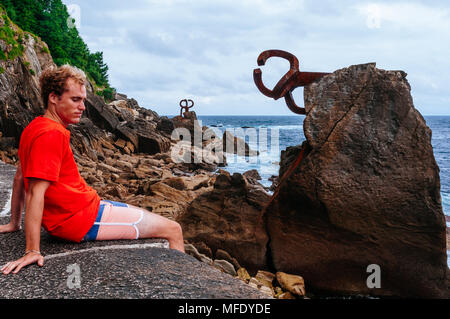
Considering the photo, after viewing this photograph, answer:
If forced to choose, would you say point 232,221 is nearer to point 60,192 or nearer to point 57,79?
point 60,192

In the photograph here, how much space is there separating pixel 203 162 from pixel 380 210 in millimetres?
10841

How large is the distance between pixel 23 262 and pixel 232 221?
8.70 feet

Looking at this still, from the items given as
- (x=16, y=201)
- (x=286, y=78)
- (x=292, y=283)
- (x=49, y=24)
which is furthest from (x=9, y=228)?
(x=49, y=24)

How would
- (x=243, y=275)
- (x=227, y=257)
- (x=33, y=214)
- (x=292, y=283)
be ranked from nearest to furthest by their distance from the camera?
(x=33, y=214)
(x=292, y=283)
(x=243, y=275)
(x=227, y=257)

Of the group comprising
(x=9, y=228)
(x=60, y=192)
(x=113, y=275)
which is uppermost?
(x=60, y=192)

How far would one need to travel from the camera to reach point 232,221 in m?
4.32

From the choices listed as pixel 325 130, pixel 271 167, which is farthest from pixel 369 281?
pixel 271 167

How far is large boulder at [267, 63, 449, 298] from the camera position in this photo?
3537mm

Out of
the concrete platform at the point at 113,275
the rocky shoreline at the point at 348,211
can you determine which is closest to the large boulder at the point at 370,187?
the rocky shoreline at the point at 348,211

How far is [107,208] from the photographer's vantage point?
232cm

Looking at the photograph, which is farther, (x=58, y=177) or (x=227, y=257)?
(x=227, y=257)

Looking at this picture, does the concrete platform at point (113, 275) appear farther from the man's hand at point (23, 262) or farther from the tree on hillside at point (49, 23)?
the tree on hillside at point (49, 23)

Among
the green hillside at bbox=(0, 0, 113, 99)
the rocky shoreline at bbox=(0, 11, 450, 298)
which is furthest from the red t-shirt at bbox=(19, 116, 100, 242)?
the green hillside at bbox=(0, 0, 113, 99)
